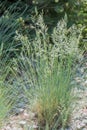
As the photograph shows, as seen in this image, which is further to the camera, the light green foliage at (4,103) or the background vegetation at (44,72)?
the background vegetation at (44,72)

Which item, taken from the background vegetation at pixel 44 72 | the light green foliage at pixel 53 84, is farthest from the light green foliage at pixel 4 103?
the light green foliage at pixel 53 84

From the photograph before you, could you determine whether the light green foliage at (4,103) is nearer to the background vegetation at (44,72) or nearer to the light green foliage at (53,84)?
the background vegetation at (44,72)

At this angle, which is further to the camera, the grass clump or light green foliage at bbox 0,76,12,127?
the grass clump

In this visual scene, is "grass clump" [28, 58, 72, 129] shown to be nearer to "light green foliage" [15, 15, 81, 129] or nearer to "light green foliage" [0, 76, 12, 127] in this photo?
"light green foliage" [15, 15, 81, 129]

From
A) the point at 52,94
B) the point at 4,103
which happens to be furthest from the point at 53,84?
the point at 4,103

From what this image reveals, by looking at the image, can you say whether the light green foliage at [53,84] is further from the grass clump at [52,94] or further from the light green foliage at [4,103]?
the light green foliage at [4,103]

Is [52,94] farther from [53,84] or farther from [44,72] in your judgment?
[44,72]

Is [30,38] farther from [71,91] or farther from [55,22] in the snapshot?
[71,91]

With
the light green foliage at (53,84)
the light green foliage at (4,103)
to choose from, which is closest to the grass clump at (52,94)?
the light green foliage at (53,84)

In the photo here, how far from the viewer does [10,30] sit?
433 cm

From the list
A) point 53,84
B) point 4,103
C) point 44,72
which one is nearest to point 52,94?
point 53,84

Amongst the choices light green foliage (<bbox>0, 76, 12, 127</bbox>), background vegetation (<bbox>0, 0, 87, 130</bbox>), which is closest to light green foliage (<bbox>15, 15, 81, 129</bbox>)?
background vegetation (<bbox>0, 0, 87, 130</bbox>)

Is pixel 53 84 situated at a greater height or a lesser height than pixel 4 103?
greater

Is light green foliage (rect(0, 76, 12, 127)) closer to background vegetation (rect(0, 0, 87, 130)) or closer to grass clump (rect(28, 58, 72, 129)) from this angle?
background vegetation (rect(0, 0, 87, 130))
